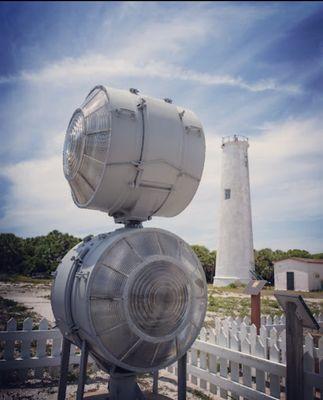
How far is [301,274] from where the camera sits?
32.1 meters

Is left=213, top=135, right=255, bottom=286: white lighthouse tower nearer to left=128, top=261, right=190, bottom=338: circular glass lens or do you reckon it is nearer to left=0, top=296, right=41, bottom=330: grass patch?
left=0, top=296, right=41, bottom=330: grass patch

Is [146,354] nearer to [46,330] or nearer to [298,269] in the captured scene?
[46,330]

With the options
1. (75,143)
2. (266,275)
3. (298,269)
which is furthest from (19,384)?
(266,275)

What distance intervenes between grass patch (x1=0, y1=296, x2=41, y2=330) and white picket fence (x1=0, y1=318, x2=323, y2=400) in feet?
16.1

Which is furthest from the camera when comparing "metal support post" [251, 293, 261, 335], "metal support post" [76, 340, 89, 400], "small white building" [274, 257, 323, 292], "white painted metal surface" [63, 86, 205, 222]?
"small white building" [274, 257, 323, 292]

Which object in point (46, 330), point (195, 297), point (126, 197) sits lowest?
point (46, 330)

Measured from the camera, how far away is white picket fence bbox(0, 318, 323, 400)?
5.24 m

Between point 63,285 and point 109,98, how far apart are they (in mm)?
2408

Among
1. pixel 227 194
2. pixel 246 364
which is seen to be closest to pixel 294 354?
pixel 246 364

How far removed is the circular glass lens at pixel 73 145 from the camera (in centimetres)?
443

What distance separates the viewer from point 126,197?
432cm

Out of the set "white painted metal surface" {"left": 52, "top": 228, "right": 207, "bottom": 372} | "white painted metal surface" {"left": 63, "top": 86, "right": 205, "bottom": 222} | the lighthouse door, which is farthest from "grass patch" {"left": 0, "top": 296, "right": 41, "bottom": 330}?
the lighthouse door

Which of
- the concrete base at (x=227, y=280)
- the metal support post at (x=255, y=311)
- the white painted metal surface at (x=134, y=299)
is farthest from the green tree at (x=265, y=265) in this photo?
the white painted metal surface at (x=134, y=299)

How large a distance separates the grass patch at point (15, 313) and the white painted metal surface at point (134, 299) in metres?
8.13
